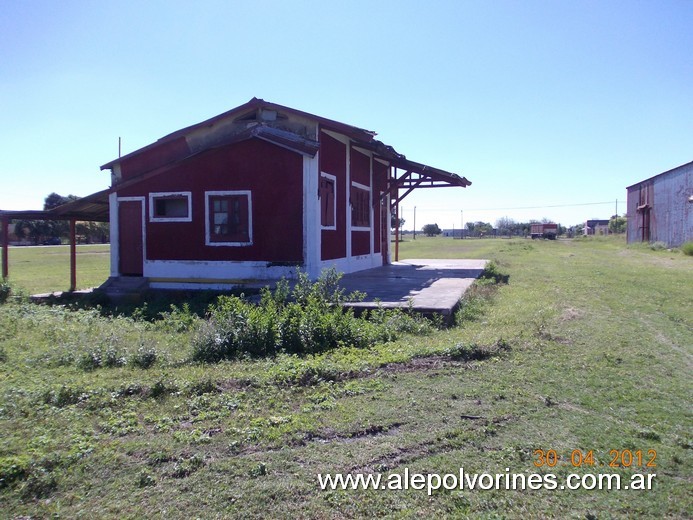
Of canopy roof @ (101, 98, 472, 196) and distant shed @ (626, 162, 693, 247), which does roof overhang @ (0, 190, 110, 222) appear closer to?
canopy roof @ (101, 98, 472, 196)

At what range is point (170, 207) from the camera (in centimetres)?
1598

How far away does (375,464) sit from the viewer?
154 inches

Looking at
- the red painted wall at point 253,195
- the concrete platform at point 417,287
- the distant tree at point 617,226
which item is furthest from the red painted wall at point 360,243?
the distant tree at point 617,226

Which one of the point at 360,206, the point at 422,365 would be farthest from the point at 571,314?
the point at 360,206

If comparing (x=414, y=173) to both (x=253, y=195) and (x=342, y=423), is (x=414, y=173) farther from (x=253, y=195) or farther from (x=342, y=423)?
(x=342, y=423)

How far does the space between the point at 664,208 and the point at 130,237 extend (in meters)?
37.9

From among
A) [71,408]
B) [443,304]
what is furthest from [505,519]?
[443,304]

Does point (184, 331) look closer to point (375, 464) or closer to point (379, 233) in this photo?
point (375, 464)

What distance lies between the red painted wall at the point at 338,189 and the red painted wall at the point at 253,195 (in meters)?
1.17

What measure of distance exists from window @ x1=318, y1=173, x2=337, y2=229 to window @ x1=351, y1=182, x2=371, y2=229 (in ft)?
6.19

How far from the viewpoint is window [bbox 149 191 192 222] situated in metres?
14.6

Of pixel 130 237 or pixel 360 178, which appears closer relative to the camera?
pixel 130 237

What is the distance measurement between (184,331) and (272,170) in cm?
562

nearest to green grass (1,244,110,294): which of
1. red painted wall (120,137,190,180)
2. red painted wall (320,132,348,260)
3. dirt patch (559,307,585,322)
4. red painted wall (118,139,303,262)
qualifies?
red painted wall (120,137,190,180)
